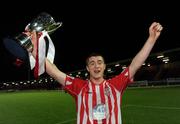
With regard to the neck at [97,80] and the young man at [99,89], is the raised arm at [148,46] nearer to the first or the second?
the young man at [99,89]

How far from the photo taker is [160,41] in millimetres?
53438

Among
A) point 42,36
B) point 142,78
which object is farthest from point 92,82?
point 142,78

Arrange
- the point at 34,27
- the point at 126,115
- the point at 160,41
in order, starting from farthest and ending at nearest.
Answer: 1. the point at 160,41
2. the point at 126,115
3. the point at 34,27

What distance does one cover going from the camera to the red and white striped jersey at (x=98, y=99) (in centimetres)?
436

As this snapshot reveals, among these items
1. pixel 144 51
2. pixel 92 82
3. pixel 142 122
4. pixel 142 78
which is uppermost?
pixel 142 78

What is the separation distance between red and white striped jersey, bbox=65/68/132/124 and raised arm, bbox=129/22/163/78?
13cm

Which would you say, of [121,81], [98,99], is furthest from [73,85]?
[121,81]

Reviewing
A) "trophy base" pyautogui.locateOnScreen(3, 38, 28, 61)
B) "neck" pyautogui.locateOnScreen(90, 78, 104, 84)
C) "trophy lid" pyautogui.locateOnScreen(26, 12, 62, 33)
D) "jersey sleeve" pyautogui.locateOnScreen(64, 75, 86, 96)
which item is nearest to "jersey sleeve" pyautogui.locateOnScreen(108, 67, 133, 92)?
"neck" pyautogui.locateOnScreen(90, 78, 104, 84)

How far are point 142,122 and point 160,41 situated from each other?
142 ft

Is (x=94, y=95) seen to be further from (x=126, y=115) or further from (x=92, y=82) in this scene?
(x=126, y=115)

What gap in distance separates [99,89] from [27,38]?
1.11m

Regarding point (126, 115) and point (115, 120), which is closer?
point (115, 120)

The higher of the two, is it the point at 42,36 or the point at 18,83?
the point at 18,83

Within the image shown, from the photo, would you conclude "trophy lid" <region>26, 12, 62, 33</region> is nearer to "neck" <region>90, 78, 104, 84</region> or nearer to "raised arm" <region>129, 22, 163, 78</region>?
"neck" <region>90, 78, 104, 84</region>
